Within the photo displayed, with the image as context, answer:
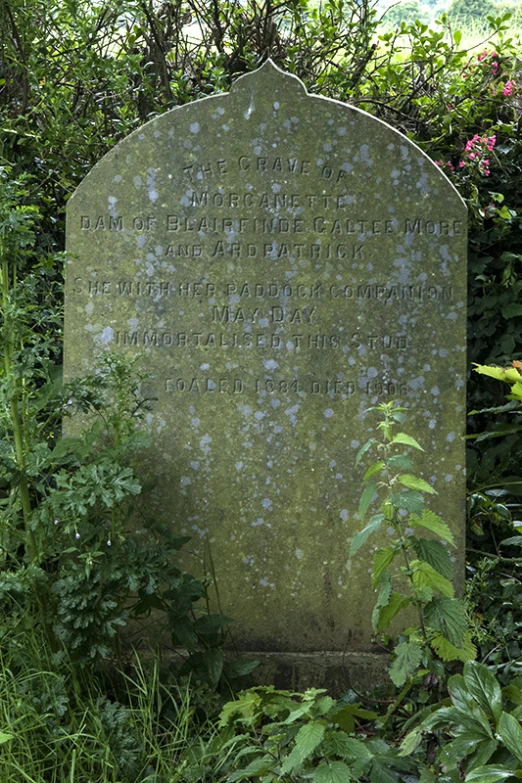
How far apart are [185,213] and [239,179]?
0.23 m

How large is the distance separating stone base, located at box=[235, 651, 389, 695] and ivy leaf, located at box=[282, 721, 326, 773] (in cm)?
111

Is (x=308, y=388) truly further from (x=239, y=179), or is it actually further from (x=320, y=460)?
(x=239, y=179)

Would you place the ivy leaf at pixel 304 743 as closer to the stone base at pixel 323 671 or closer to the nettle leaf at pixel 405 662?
the nettle leaf at pixel 405 662

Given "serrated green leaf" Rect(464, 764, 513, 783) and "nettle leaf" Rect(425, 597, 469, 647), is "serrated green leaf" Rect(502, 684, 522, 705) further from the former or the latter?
"serrated green leaf" Rect(464, 764, 513, 783)

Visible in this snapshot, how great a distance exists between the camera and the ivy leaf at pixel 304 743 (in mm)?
2066

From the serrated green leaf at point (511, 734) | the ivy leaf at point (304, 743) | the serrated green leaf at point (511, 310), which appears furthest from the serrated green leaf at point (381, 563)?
the serrated green leaf at point (511, 310)

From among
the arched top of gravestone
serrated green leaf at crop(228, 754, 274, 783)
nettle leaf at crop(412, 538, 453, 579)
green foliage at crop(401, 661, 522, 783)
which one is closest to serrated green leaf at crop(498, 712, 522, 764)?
green foliage at crop(401, 661, 522, 783)

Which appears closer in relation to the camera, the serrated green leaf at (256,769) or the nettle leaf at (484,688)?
the nettle leaf at (484,688)

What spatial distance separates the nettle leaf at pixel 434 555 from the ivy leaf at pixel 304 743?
0.48m

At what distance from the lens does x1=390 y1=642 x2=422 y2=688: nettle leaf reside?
7.48ft

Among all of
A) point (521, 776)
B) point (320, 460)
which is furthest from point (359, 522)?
point (521, 776)

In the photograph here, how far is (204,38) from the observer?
4961 millimetres

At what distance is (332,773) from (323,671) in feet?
3.95

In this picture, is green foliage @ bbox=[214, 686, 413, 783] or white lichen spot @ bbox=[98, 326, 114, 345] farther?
white lichen spot @ bbox=[98, 326, 114, 345]
